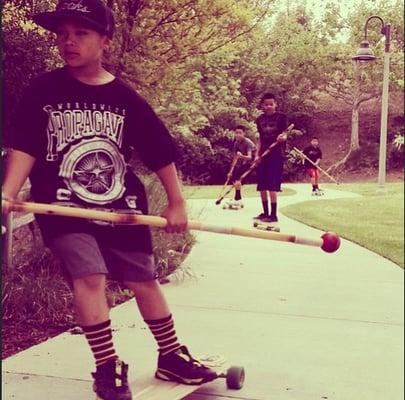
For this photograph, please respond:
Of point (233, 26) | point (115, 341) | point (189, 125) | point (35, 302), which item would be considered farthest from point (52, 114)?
point (35, 302)

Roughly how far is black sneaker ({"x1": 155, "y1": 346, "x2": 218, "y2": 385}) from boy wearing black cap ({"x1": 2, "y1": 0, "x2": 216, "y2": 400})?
328 mm

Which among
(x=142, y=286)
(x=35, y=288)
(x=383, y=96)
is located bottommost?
(x=35, y=288)

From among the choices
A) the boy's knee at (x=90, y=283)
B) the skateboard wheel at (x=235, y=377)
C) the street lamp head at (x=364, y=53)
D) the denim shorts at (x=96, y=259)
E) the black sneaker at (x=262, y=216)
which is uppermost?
the street lamp head at (x=364, y=53)

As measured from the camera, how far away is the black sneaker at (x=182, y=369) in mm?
2238

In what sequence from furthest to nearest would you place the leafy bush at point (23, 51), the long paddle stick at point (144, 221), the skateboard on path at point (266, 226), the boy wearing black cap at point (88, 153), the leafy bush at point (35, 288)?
the leafy bush at point (35, 288) → the leafy bush at point (23, 51) → the skateboard on path at point (266, 226) → the boy wearing black cap at point (88, 153) → the long paddle stick at point (144, 221)

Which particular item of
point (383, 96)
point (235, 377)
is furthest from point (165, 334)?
point (383, 96)

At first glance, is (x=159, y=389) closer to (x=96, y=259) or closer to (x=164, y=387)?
(x=164, y=387)

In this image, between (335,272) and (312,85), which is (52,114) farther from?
(335,272)

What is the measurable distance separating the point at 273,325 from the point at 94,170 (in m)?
0.77

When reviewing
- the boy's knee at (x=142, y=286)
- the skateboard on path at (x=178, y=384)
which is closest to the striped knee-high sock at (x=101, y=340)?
the boy's knee at (x=142, y=286)

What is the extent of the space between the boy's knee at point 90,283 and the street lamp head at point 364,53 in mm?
794

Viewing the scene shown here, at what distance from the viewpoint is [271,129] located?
1.87 m

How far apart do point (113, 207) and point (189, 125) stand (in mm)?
284

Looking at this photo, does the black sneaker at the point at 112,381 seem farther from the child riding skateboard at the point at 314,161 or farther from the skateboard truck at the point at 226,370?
the child riding skateboard at the point at 314,161
